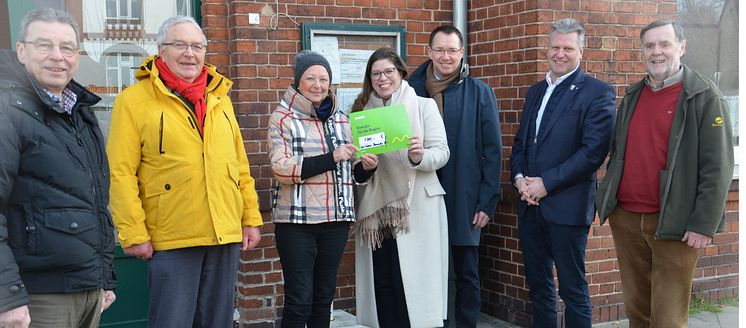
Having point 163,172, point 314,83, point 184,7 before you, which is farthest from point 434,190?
point 184,7

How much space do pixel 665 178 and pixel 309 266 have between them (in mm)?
2036

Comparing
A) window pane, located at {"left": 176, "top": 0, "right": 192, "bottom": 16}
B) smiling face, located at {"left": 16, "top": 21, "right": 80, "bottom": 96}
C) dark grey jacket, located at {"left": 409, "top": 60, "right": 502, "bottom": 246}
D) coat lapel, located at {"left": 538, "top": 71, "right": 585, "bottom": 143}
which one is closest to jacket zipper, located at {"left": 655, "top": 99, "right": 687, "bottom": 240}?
coat lapel, located at {"left": 538, "top": 71, "right": 585, "bottom": 143}

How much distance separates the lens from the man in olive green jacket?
3.98m

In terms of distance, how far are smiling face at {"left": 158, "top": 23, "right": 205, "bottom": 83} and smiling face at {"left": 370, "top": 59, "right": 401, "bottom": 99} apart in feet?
4.16

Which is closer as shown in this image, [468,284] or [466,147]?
[466,147]

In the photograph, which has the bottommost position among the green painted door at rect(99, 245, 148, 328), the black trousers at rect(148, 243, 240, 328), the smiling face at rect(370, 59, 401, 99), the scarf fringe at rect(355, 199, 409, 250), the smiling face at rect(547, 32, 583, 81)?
the green painted door at rect(99, 245, 148, 328)

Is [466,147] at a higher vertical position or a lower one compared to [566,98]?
lower

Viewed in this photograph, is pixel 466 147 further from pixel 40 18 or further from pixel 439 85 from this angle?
pixel 40 18

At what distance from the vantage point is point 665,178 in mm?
4074

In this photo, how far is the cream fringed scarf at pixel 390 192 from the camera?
465 centimetres

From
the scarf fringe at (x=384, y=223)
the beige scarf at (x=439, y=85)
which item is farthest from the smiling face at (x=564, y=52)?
the scarf fringe at (x=384, y=223)

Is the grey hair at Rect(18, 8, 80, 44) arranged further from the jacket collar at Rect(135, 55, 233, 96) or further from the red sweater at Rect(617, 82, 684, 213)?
the red sweater at Rect(617, 82, 684, 213)

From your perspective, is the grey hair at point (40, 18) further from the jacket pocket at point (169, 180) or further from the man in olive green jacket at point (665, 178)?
the man in olive green jacket at point (665, 178)

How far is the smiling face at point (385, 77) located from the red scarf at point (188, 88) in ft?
4.18
